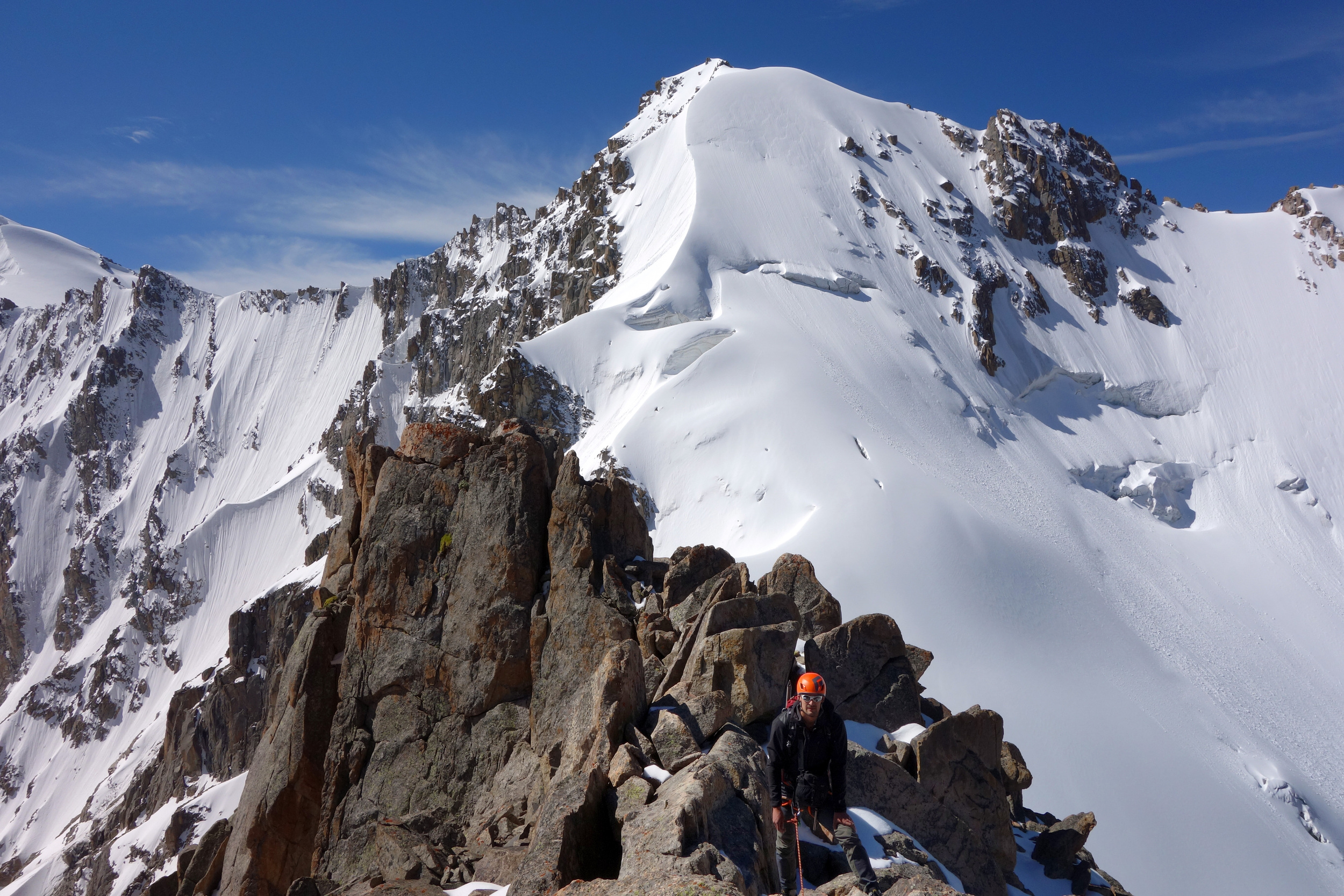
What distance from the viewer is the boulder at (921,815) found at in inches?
456

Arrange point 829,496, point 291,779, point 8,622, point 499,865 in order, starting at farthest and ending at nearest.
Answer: point 8,622 < point 829,496 < point 291,779 < point 499,865

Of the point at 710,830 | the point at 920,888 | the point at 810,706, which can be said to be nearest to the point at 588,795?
the point at 710,830

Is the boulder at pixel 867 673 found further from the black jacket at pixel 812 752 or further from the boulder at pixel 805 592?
the black jacket at pixel 812 752

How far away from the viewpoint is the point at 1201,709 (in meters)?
32.8

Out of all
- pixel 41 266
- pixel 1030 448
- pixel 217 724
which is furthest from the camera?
pixel 41 266

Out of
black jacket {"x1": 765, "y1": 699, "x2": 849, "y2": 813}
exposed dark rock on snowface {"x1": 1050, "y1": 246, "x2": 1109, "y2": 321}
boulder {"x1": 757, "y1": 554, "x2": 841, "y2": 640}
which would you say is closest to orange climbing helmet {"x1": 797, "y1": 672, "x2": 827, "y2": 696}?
black jacket {"x1": 765, "y1": 699, "x2": 849, "y2": 813}

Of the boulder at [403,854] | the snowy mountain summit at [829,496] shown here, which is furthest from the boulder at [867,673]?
the boulder at [403,854]

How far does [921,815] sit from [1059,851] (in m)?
3.98

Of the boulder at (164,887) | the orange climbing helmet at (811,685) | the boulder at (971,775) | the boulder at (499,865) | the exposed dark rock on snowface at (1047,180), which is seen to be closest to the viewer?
the orange climbing helmet at (811,685)

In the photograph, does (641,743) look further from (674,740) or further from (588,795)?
(588,795)

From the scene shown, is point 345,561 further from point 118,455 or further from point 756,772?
point 118,455

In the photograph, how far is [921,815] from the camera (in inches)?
471

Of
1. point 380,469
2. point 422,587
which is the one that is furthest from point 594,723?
point 380,469

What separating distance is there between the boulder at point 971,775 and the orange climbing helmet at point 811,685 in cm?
497
